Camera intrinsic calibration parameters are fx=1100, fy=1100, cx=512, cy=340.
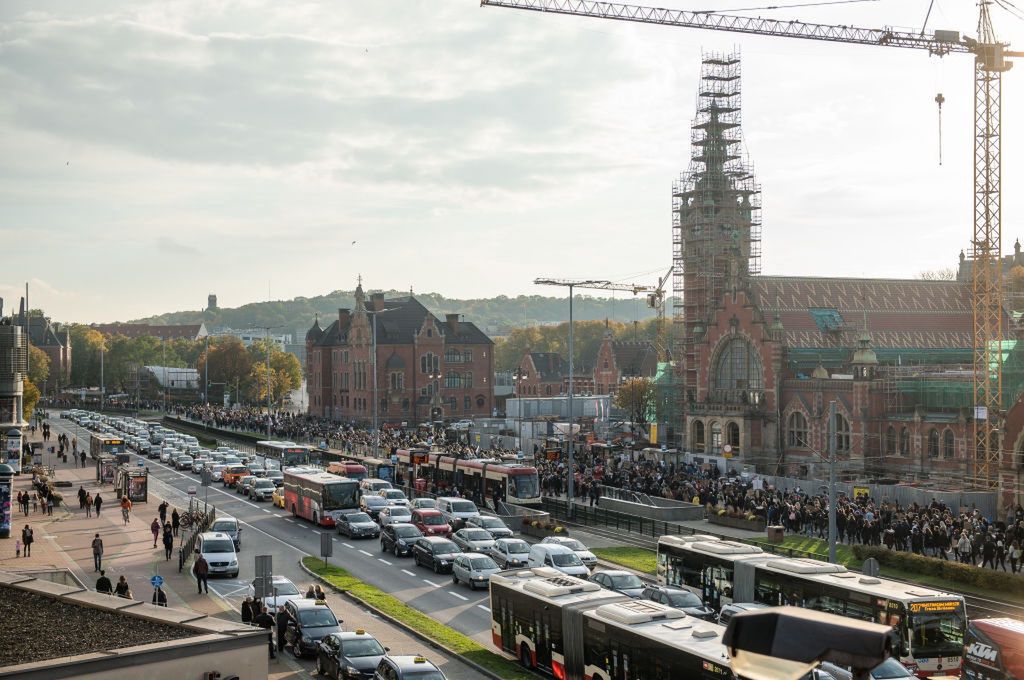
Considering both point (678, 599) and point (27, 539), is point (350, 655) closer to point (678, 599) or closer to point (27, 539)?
point (678, 599)

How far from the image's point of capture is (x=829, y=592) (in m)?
27.2

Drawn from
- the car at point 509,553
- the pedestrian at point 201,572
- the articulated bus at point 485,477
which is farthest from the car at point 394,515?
the pedestrian at point 201,572

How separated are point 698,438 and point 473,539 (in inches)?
1968

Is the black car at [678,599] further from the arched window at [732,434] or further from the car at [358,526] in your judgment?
the arched window at [732,434]

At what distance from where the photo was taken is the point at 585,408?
12750cm

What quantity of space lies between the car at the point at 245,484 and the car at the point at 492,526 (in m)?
24.0

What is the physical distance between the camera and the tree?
115 metres

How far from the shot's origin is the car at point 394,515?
159 feet

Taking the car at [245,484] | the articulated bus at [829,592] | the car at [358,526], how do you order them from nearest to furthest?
1. the articulated bus at [829,592]
2. the car at [358,526]
3. the car at [245,484]

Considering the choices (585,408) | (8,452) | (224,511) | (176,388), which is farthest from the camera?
(176,388)

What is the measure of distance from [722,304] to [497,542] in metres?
51.7

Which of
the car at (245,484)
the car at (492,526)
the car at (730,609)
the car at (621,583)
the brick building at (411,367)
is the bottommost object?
the car at (245,484)

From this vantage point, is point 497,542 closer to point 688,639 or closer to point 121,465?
point 688,639

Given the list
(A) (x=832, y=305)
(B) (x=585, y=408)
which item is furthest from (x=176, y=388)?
(A) (x=832, y=305)
